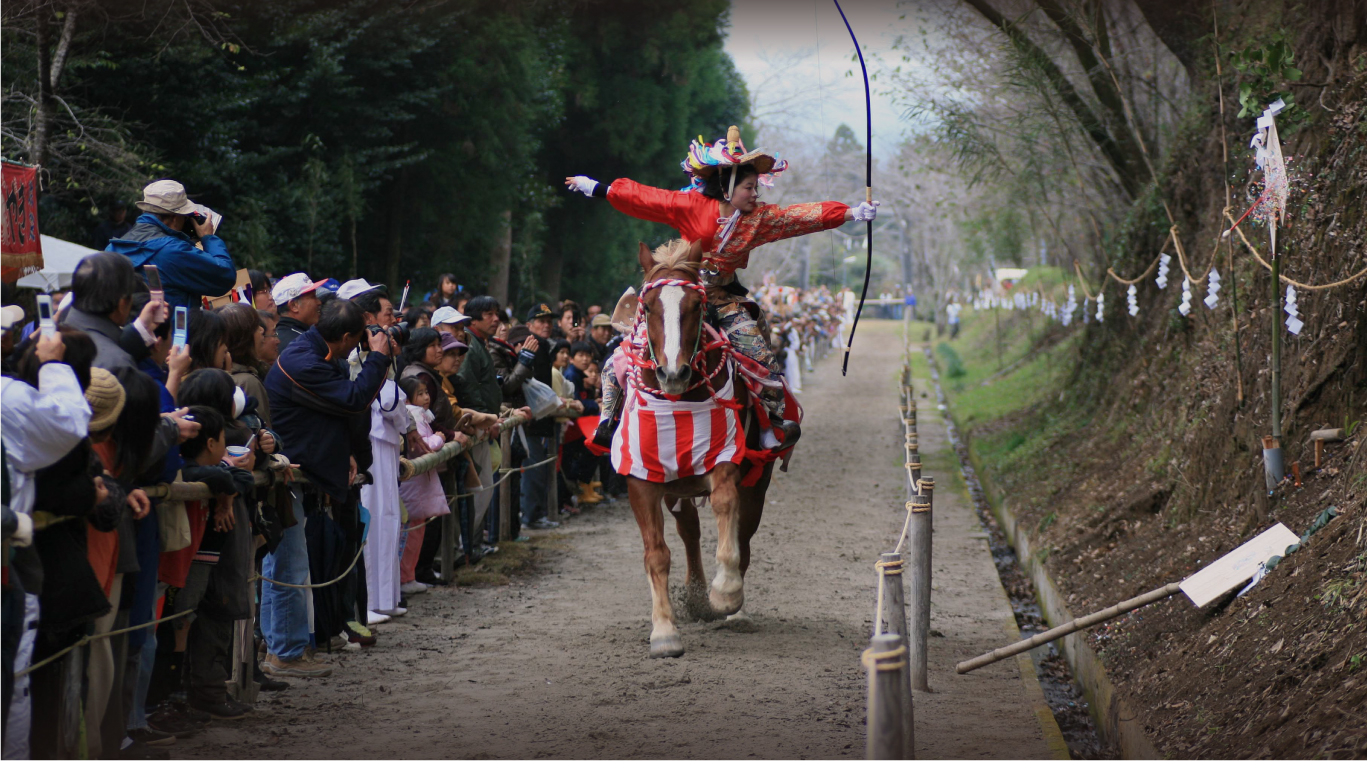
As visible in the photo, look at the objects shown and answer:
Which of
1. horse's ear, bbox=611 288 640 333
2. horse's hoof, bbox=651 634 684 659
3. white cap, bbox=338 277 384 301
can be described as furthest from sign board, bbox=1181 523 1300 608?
white cap, bbox=338 277 384 301

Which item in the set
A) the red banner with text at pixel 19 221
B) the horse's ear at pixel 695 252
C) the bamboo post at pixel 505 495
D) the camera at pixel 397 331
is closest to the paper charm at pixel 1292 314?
the horse's ear at pixel 695 252

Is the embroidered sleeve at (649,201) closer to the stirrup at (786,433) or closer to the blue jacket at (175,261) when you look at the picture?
the stirrup at (786,433)

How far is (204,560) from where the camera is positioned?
17.7 feet

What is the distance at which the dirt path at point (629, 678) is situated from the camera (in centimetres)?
548

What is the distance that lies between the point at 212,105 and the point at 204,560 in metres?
11.2

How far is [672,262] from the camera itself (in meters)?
7.29

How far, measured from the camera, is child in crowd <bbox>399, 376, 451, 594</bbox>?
27.8 ft

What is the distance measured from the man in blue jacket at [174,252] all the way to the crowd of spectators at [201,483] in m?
0.01

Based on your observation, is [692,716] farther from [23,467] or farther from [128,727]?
[23,467]

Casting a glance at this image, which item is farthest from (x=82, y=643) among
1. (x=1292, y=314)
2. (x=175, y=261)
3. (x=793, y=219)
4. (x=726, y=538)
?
(x=1292, y=314)

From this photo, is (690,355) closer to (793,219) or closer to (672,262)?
(672,262)

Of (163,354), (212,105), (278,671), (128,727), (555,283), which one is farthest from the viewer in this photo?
(555,283)

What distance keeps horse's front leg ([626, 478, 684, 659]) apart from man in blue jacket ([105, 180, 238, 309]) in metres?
2.49

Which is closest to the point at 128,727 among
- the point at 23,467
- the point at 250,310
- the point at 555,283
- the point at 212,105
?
the point at 23,467
